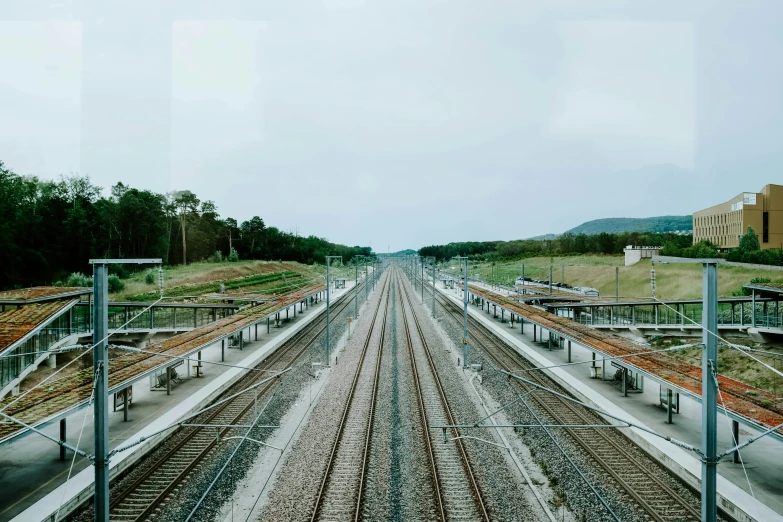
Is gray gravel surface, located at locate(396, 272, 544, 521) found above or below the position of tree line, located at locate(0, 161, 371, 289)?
below

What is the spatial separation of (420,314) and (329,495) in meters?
36.7

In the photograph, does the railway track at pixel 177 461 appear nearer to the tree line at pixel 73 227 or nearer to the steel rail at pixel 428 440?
the steel rail at pixel 428 440

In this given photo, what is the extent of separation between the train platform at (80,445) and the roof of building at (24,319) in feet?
11.0

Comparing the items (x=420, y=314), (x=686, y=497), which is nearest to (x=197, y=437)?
(x=686, y=497)

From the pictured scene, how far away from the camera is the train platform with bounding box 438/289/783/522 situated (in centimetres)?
1130

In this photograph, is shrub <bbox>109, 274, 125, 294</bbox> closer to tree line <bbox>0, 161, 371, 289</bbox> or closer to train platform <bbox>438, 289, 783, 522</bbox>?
tree line <bbox>0, 161, 371, 289</bbox>

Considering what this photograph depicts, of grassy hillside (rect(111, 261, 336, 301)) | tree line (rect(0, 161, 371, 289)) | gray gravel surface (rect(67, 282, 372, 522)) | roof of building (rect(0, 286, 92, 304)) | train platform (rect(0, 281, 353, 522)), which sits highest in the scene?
tree line (rect(0, 161, 371, 289))

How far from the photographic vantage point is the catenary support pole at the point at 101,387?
7.47 metres

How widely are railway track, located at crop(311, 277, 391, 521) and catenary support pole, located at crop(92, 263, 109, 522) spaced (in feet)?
15.8

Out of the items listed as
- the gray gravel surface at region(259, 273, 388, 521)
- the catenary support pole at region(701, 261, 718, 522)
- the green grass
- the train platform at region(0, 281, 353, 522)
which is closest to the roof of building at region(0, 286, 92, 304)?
the train platform at region(0, 281, 353, 522)

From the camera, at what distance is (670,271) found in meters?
64.2

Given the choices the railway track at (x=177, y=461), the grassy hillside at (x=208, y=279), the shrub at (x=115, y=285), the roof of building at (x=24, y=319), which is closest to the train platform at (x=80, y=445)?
the railway track at (x=177, y=461)

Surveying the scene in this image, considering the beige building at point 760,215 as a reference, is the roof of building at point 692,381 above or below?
below

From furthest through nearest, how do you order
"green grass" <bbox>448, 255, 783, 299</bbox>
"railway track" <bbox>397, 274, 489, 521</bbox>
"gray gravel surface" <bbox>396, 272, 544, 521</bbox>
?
"green grass" <bbox>448, 255, 783, 299</bbox>, "railway track" <bbox>397, 274, 489, 521</bbox>, "gray gravel surface" <bbox>396, 272, 544, 521</bbox>
